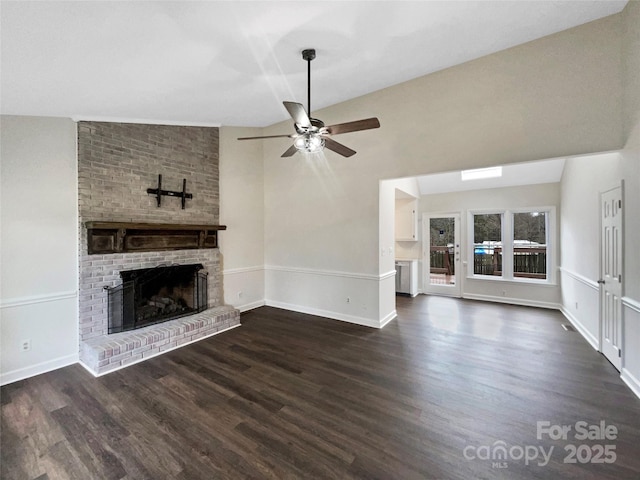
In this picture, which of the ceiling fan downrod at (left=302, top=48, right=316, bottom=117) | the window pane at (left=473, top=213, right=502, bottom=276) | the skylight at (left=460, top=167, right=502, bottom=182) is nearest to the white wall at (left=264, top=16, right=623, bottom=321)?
the ceiling fan downrod at (left=302, top=48, right=316, bottom=117)

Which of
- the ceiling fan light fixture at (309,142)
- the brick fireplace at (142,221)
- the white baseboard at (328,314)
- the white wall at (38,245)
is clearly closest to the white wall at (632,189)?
the white baseboard at (328,314)

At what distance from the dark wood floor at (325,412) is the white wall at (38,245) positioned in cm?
35

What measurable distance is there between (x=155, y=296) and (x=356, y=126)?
3.66 m

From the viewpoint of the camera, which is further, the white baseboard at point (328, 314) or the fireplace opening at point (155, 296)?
the white baseboard at point (328, 314)

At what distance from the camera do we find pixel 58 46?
205cm

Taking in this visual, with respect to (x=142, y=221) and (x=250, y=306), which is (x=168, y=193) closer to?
(x=142, y=221)

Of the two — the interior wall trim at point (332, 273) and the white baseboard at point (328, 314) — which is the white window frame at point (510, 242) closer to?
the interior wall trim at point (332, 273)

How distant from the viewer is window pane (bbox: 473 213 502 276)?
20.4 feet

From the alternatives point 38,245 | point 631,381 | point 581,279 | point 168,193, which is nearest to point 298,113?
point 168,193

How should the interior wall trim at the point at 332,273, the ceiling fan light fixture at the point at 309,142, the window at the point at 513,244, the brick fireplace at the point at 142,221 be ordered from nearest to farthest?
the ceiling fan light fixture at the point at 309,142 → the brick fireplace at the point at 142,221 → the interior wall trim at the point at 332,273 → the window at the point at 513,244

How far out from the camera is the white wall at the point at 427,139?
110 inches

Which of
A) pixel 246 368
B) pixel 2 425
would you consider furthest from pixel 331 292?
pixel 2 425

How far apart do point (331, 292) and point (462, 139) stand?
305 centimetres

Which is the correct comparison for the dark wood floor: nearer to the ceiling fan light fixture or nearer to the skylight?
the ceiling fan light fixture
